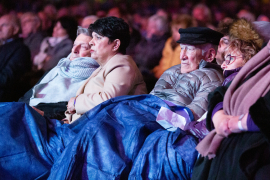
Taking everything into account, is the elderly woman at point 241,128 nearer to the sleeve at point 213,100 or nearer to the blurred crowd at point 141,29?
the sleeve at point 213,100

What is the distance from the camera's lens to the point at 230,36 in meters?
1.77

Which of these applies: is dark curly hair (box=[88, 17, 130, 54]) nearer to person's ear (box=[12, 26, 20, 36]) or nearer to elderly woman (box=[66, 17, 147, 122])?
elderly woman (box=[66, 17, 147, 122])

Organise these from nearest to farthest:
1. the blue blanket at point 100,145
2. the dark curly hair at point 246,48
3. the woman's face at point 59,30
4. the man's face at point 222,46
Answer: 1. the blue blanket at point 100,145
2. the dark curly hair at point 246,48
3. the man's face at point 222,46
4. the woman's face at point 59,30

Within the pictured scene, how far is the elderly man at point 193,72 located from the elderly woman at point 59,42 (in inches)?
56.5

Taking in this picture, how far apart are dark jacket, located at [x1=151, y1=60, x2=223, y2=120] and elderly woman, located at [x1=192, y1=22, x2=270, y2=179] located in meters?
0.58

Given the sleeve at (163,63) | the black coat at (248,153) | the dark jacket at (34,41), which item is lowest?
the dark jacket at (34,41)

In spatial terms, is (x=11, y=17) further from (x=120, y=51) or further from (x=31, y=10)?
(x=120, y=51)

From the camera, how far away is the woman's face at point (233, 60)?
1.67 m

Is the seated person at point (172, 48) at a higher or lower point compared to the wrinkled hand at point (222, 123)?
lower

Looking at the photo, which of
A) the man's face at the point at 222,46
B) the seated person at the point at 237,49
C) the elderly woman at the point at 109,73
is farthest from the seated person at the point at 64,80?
the seated person at the point at 237,49

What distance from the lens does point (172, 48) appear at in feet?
10.1

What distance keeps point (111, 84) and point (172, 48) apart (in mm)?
1247

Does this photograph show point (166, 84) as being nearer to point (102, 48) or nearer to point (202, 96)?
point (202, 96)

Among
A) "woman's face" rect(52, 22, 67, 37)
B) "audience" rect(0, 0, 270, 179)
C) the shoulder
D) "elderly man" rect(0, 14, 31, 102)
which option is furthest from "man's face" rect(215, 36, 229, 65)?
"elderly man" rect(0, 14, 31, 102)
